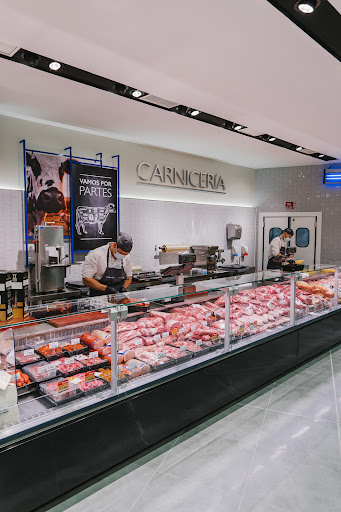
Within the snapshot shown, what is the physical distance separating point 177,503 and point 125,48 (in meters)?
3.27

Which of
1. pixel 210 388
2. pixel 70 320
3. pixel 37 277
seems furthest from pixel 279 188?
pixel 70 320

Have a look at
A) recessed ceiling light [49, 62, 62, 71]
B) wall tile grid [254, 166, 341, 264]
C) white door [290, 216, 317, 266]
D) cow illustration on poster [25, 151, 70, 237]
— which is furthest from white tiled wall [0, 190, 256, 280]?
recessed ceiling light [49, 62, 62, 71]

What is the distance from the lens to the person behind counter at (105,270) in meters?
4.98

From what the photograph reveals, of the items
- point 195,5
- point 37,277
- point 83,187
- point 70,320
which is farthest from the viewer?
point 83,187

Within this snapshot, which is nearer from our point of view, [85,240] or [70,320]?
[70,320]

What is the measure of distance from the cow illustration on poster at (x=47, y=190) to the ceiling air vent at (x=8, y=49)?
7.12ft

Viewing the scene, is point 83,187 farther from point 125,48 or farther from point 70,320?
point 70,320

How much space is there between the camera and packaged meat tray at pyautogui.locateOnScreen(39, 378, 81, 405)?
236cm

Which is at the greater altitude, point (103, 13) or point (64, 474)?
point (103, 13)

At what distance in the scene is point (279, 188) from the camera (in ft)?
29.8

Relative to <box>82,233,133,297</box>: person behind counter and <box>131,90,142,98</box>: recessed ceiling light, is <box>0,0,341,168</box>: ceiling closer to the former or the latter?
<box>131,90,142,98</box>: recessed ceiling light

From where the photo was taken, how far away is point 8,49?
3105 millimetres

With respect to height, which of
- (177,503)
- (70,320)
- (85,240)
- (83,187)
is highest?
(83,187)

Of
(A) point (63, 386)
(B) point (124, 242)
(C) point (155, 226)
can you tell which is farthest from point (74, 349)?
(C) point (155, 226)
